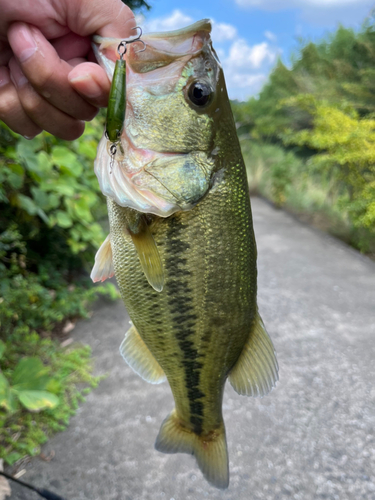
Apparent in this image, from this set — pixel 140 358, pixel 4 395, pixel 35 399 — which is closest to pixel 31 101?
pixel 140 358

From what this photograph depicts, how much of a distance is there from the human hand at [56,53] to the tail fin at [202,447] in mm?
1306

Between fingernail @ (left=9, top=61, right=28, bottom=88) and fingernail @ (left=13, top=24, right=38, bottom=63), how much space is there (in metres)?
0.17

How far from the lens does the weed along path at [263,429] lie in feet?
7.98

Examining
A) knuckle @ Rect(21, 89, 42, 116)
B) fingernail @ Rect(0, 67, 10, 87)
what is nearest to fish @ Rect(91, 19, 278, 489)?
knuckle @ Rect(21, 89, 42, 116)

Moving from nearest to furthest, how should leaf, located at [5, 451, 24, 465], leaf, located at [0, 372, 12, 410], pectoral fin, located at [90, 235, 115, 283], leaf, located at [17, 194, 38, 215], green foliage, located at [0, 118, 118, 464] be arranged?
1. pectoral fin, located at [90, 235, 115, 283]
2. leaf, located at [0, 372, 12, 410]
3. leaf, located at [5, 451, 24, 465]
4. green foliage, located at [0, 118, 118, 464]
5. leaf, located at [17, 194, 38, 215]

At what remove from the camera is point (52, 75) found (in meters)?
1.17

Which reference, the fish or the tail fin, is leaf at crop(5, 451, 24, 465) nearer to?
the tail fin

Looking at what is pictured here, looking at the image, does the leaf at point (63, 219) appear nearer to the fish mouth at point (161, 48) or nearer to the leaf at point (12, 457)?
the leaf at point (12, 457)

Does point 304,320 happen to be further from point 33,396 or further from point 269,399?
point 33,396

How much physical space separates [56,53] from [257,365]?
4.19 ft

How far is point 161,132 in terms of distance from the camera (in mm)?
1089

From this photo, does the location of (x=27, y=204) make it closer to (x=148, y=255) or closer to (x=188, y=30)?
(x=148, y=255)

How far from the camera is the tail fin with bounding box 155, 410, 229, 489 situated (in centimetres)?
143

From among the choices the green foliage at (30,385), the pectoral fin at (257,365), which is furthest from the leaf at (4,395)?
the pectoral fin at (257,365)
